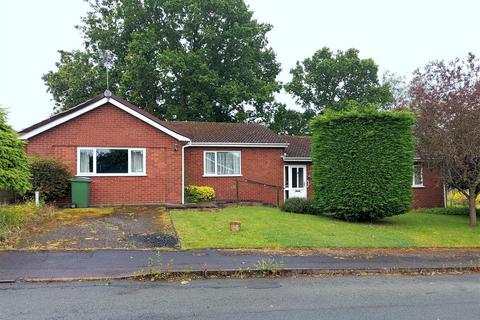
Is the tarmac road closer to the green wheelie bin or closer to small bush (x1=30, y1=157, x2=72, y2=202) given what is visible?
small bush (x1=30, y1=157, x2=72, y2=202)

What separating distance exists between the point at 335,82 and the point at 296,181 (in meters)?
18.6

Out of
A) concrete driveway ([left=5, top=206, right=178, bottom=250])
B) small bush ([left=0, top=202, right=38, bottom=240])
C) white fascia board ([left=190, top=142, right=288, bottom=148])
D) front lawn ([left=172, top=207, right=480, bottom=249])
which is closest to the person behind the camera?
concrete driveway ([left=5, top=206, right=178, bottom=250])

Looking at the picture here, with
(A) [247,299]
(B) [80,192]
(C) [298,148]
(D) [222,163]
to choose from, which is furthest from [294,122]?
(A) [247,299]

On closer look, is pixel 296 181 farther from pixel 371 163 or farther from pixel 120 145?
pixel 120 145

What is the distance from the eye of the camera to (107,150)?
18000 millimetres

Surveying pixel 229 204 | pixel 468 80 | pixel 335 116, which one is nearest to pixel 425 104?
pixel 468 80

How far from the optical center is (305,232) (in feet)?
42.7

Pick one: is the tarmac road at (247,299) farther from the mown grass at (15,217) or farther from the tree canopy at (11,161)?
the tree canopy at (11,161)

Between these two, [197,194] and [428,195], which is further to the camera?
[428,195]

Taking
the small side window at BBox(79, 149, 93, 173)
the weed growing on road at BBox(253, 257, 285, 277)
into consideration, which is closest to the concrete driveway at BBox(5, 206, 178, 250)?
the small side window at BBox(79, 149, 93, 173)

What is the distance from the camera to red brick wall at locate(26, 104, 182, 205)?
687 inches

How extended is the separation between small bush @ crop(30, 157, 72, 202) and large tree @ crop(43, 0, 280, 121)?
53.7 feet

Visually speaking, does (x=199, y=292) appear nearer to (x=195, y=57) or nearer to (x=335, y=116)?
(x=335, y=116)

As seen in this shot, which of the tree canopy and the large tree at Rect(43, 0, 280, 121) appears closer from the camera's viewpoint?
the tree canopy
